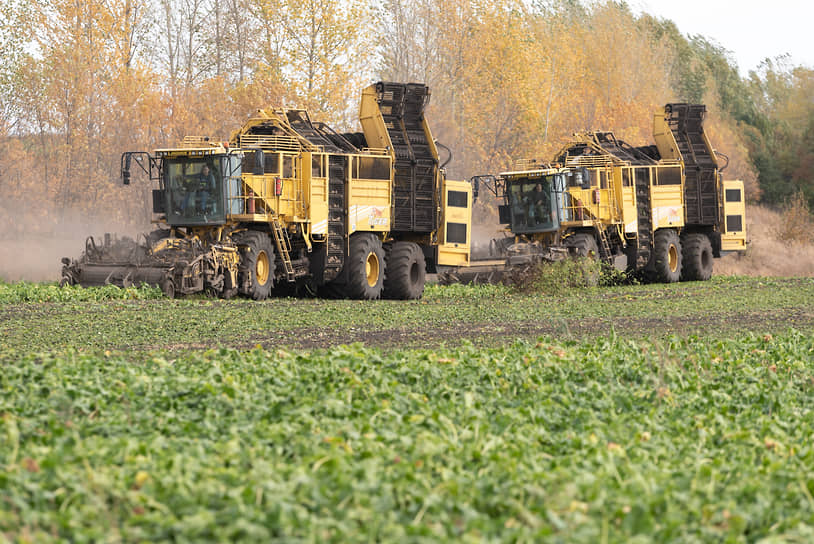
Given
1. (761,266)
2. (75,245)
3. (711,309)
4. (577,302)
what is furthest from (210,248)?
(761,266)

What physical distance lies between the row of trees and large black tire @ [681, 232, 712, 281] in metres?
12.6

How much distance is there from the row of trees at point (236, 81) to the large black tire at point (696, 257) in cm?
1261

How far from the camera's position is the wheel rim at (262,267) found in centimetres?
2284

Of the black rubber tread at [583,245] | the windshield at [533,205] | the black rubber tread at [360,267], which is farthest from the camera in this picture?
the windshield at [533,205]

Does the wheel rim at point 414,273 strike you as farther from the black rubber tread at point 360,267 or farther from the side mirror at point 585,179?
the side mirror at point 585,179

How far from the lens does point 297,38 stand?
37625mm

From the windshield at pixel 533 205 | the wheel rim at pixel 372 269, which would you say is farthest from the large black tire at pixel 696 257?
the wheel rim at pixel 372 269

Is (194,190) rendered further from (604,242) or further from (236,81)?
(236,81)

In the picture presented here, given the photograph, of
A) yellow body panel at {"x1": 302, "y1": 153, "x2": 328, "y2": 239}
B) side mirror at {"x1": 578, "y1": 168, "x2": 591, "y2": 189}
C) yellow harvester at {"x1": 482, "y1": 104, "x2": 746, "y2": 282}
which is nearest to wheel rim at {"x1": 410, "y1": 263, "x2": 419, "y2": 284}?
yellow body panel at {"x1": 302, "y1": 153, "x2": 328, "y2": 239}

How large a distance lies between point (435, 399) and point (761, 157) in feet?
195

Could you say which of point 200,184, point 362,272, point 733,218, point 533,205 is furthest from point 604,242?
point 200,184

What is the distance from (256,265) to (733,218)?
19997 millimetres

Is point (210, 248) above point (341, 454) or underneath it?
above

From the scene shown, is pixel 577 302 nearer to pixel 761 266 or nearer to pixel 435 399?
pixel 435 399
